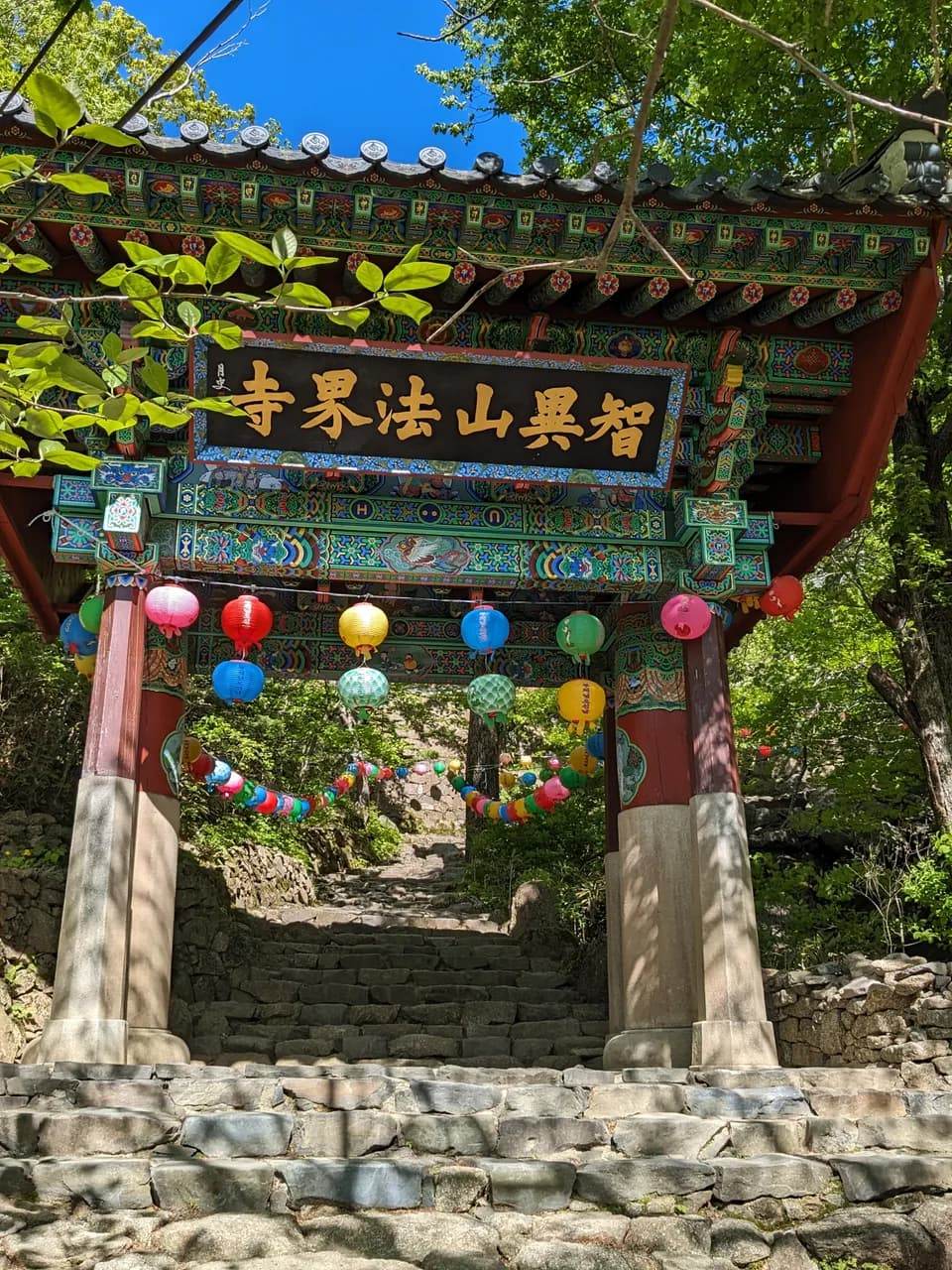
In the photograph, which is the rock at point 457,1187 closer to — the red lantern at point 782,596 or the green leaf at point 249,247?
the green leaf at point 249,247

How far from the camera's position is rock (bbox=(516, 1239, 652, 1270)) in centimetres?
420

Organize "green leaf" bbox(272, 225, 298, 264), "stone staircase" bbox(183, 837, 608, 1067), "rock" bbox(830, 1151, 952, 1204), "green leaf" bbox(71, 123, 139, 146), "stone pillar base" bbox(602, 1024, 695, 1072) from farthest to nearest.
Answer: "stone staircase" bbox(183, 837, 608, 1067), "stone pillar base" bbox(602, 1024, 695, 1072), "rock" bbox(830, 1151, 952, 1204), "green leaf" bbox(272, 225, 298, 264), "green leaf" bbox(71, 123, 139, 146)

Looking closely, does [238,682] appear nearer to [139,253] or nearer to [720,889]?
[720,889]

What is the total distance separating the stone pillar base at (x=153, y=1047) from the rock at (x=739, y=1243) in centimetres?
377

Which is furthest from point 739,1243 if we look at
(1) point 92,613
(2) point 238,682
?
(1) point 92,613

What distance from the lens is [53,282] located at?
7.31 meters

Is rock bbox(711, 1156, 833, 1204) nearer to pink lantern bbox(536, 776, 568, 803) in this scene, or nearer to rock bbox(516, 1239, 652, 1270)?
rock bbox(516, 1239, 652, 1270)

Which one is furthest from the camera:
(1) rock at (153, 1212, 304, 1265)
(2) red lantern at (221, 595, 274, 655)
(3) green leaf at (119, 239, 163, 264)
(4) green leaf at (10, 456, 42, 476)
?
(2) red lantern at (221, 595, 274, 655)

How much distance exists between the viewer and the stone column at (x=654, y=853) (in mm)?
7457

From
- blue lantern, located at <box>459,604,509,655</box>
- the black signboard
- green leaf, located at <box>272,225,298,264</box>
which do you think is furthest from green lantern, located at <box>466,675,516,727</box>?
green leaf, located at <box>272,225,298,264</box>

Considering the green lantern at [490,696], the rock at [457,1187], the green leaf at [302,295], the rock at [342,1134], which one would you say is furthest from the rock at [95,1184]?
the green lantern at [490,696]

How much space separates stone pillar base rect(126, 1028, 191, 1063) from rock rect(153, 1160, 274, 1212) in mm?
2352

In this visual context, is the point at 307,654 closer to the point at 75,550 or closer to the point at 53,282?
the point at 75,550

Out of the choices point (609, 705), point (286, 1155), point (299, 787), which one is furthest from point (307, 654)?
point (299, 787)
